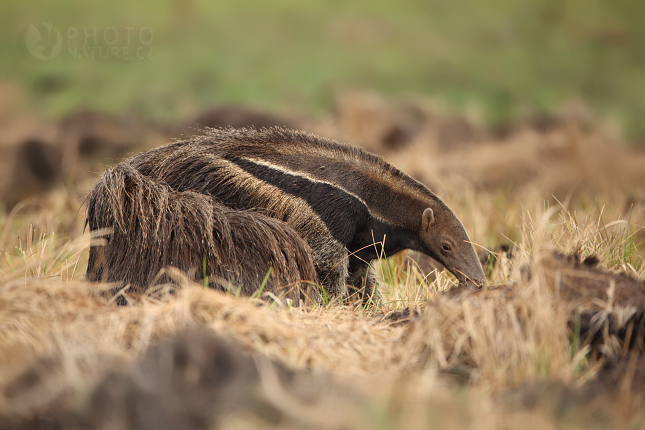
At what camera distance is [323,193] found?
4.91 m

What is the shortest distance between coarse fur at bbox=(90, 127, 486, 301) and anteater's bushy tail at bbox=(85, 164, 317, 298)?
1.01 feet

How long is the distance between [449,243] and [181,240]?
7.36ft

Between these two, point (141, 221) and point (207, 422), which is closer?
point (207, 422)

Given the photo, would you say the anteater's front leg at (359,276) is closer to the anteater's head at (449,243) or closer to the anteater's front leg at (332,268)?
the anteater's front leg at (332,268)

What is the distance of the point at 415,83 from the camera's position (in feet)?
104

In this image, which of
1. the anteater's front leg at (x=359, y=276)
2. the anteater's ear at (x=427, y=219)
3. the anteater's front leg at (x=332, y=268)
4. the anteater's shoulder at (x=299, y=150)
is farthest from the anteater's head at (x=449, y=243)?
the anteater's front leg at (x=332, y=268)

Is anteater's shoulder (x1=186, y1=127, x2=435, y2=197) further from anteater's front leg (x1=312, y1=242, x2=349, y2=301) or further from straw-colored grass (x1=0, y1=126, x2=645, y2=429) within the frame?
straw-colored grass (x1=0, y1=126, x2=645, y2=429)

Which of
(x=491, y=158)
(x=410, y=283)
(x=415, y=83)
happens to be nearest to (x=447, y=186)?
(x=491, y=158)

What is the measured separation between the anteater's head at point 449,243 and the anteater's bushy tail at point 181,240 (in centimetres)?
128

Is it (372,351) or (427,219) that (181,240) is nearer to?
(372,351)

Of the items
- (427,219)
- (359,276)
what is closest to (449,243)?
(427,219)

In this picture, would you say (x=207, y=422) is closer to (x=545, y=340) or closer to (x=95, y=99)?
(x=545, y=340)

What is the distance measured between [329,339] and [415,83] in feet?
96.8

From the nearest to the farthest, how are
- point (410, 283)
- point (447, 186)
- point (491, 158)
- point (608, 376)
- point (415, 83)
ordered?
point (608, 376) → point (410, 283) → point (447, 186) → point (491, 158) → point (415, 83)
